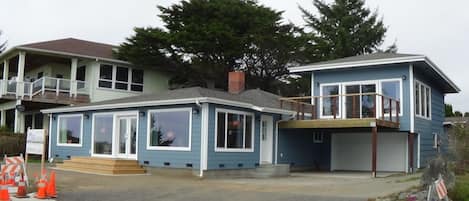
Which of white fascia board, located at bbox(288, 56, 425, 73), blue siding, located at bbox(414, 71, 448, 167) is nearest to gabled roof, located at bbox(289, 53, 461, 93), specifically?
white fascia board, located at bbox(288, 56, 425, 73)

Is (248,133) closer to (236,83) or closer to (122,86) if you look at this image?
(236,83)

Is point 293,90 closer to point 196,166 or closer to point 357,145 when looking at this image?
point 357,145

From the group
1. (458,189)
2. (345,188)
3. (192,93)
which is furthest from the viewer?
(192,93)

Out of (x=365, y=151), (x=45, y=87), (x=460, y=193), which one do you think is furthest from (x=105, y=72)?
(x=460, y=193)

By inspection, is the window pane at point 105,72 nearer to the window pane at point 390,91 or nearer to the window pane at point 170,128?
the window pane at point 170,128

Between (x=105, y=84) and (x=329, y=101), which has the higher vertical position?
(x=105, y=84)

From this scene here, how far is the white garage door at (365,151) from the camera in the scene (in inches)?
895

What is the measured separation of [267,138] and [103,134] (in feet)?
22.2

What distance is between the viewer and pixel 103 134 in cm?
2184


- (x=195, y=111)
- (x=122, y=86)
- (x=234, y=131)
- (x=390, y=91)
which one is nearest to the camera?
(x=195, y=111)

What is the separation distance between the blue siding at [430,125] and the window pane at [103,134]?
12.8 meters

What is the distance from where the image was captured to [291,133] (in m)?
23.0

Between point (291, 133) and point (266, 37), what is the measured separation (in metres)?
12.9

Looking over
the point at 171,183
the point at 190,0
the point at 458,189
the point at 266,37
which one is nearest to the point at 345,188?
the point at 458,189
